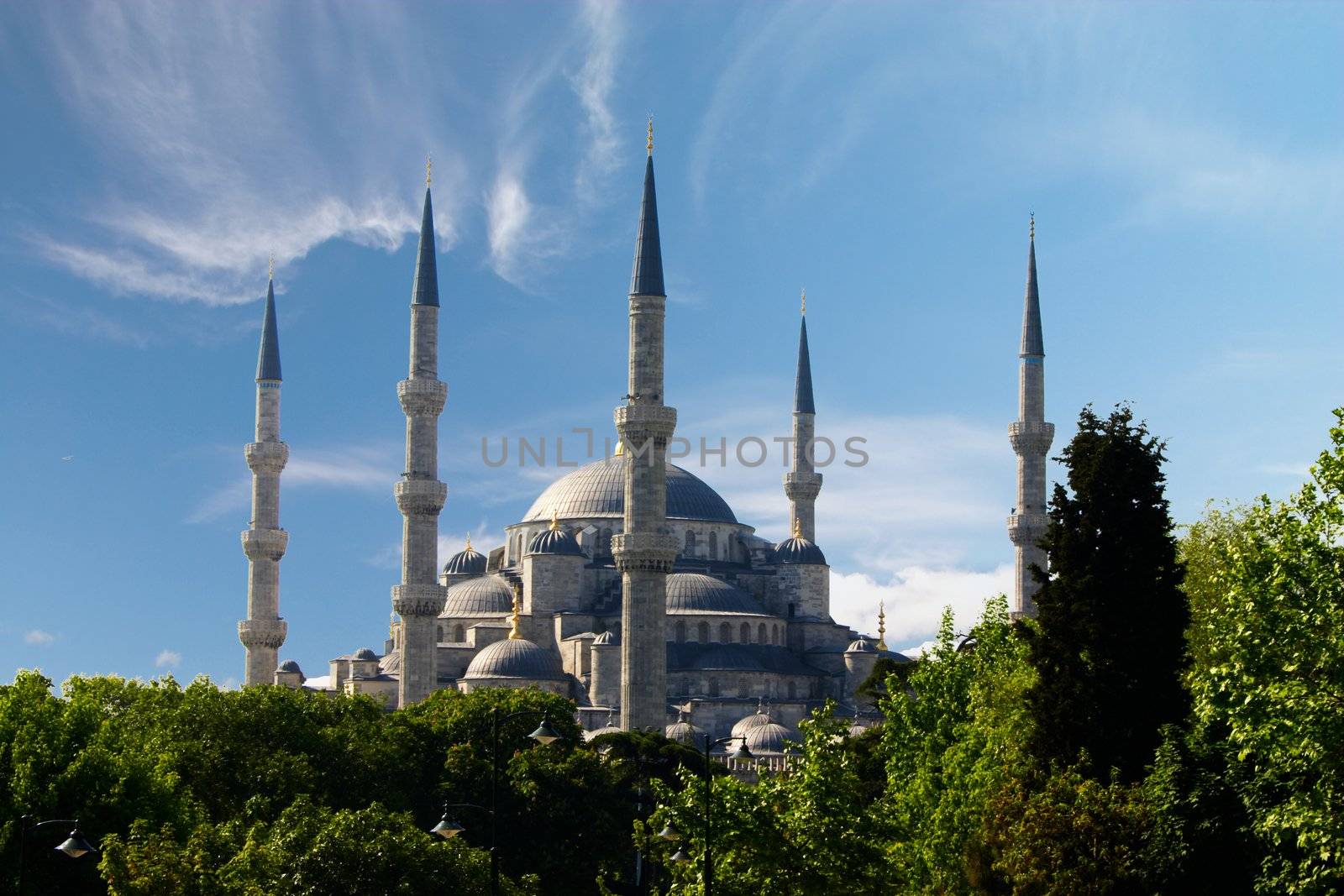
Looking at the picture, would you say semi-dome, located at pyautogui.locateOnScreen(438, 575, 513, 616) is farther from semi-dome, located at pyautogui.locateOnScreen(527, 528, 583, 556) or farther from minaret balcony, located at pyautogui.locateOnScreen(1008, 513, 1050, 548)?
minaret balcony, located at pyautogui.locateOnScreen(1008, 513, 1050, 548)

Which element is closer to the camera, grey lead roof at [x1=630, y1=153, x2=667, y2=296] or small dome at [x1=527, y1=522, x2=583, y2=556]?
grey lead roof at [x1=630, y1=153, x2=667, y2=296]

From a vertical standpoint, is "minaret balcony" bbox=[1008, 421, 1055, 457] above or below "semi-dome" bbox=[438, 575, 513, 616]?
above

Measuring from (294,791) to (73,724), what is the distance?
6659mm

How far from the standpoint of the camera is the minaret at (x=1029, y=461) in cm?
7156

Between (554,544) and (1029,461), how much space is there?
20600mm

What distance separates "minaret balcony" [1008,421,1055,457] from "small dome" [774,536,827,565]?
49.6ft

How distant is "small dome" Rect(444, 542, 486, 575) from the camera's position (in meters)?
90.4

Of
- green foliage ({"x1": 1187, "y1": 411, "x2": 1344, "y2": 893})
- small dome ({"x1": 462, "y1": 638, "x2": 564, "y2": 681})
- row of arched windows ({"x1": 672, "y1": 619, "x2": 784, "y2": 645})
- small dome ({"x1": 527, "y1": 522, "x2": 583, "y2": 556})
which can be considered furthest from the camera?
small dome ({"x1": 527, "y1": 522, "x2": 583, "y2": 556})

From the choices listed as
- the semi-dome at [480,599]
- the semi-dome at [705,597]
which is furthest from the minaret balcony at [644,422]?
the semi-dome at [480,599]

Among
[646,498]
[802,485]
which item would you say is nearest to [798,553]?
[802,485]

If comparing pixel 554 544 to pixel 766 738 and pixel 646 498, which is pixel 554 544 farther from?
pixel 646 498

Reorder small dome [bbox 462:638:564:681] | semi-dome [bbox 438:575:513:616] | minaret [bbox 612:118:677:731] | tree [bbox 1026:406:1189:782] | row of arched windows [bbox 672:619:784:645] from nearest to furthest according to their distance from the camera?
1. tree [bbox 1026:406:1189:782]
2. minaret [bbox 612:118:677:731]
3. small dome [bbox 462:638:564:681]
4. row of arched windows [bbox 672:619:784:645]
5. semi-dome [bbox 438:575:513:616]

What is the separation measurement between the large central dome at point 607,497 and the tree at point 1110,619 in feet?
188

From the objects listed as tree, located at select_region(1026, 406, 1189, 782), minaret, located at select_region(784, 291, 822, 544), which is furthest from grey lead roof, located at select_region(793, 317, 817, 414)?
tree, located at select_region(1026, 406, 1189, 782)
